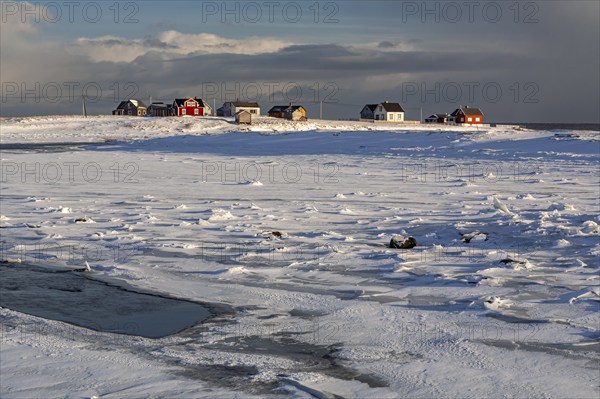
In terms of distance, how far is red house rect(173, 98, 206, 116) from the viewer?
398 feet

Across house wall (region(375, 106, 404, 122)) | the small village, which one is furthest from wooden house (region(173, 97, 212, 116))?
house wall (region(375, 106, 404, 122))

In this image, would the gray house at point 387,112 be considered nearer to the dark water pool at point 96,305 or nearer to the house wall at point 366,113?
the house wall at point 366,113

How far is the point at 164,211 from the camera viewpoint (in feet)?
57.6

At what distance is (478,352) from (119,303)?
4.36m

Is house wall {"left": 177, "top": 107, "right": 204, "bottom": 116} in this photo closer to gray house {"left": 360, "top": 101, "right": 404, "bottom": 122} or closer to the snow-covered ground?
gray house {"left": 360, "top": 101, "right": 404, "bottom": 122}

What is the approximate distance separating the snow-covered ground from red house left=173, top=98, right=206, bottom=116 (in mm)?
97956

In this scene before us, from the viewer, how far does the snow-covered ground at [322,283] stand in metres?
6.58

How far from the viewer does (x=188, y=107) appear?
122 metres

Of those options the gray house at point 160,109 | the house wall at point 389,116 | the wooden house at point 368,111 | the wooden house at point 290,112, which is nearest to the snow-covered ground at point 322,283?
the wooden house at point 290,112

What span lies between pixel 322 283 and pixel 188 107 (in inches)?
4481

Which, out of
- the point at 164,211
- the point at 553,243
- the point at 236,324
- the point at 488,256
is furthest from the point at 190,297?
the point at 164,211

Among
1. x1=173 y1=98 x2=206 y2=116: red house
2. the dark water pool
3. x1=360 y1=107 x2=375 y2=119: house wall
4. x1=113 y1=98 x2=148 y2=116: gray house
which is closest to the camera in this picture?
the dark water pool

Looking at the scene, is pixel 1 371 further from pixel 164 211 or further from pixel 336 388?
pixel 164 211

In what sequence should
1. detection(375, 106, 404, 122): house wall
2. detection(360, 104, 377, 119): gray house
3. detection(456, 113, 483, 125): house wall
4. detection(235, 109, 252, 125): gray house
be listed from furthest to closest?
detection(360, 104, 377, 119): gray house < detection(375, 106, 404, 122): house wall < detection(456, 113, 483, 125): house wall < detection(235, 109, 252, 125): gray house
